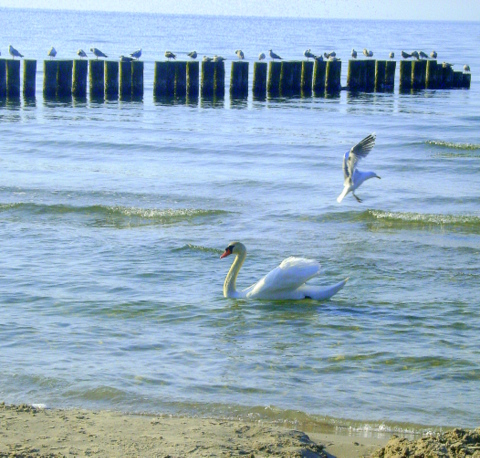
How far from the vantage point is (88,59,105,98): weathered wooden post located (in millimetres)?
25906

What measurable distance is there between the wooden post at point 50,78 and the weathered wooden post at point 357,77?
10229 mm

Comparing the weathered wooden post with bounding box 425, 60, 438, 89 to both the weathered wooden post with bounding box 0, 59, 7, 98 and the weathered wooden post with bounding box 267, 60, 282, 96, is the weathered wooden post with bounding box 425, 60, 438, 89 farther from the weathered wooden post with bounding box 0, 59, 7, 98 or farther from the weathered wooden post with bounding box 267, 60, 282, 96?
the weathered wooden post with bounding box 0, 59, 7, 98

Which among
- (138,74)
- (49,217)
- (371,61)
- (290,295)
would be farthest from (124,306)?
(371,61)

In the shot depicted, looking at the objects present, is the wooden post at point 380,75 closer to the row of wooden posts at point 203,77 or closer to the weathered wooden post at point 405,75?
the row of wooden posts at point 203,77

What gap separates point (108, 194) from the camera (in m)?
13.6

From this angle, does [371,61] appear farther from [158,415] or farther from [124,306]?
[158,415]

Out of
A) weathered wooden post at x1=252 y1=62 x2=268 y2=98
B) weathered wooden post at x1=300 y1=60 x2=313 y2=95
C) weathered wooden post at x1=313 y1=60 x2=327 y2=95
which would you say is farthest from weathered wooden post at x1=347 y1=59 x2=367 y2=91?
weathered wooden post at x1=252 y1=62 x2=268 y2=98

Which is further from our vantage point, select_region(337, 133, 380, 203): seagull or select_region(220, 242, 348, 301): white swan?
select_region(337, 133, 380, 203): seagull

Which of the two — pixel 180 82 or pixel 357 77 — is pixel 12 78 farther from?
pixel 357 77

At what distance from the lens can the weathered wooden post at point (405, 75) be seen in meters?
30.7

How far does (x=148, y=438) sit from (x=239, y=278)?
468 cm

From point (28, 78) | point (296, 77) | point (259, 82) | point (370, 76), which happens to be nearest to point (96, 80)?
point (28, 78)

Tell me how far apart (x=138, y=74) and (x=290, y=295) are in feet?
62.9

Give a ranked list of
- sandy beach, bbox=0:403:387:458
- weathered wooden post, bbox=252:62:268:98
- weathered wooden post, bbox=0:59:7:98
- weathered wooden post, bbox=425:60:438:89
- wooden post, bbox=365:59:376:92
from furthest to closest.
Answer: weathered wooden post, bbox=425:60:438:89 < wooden post, bbox=365:59:376:92 < weathered wooden post, bbox=252:62:268:98 < weathered wooden post, bbox=0:59:7:98 < sandy beach, bbox=0:403:387:458
